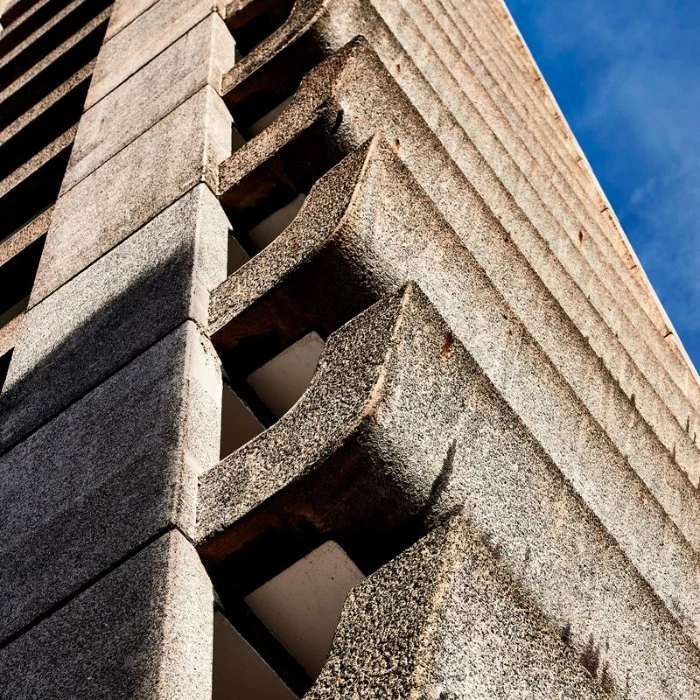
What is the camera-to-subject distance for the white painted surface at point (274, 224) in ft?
15.9

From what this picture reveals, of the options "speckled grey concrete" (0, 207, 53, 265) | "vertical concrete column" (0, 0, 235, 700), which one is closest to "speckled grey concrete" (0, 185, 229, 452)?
"vertical concrete column" (0, 0, 235, 700)

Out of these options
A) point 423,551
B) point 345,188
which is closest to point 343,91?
point 345,188

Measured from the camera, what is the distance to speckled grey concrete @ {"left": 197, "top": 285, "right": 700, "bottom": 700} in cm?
301

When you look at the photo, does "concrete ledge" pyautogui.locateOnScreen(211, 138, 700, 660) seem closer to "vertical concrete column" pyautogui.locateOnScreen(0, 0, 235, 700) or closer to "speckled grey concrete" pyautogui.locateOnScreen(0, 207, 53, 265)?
"vertical concrete column" pyautogui.locateOnScreen(0, 0, 235, 700)

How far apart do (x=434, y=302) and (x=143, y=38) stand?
4.45 meters

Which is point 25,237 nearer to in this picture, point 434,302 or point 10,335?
point 10,335

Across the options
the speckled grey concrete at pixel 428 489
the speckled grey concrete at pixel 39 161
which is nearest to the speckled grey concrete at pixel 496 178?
the speckled grey concrete at pixel 39 161

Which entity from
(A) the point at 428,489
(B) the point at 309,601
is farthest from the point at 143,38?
(A) the point at 428,489

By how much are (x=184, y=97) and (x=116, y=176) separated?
571mm

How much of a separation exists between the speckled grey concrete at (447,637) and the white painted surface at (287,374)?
1.27 meters

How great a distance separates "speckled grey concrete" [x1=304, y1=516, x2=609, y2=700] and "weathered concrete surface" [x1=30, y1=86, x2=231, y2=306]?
2.60m

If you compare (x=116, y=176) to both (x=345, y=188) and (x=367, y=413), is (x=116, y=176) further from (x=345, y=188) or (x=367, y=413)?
(x=367, y=413)

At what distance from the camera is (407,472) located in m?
3.01

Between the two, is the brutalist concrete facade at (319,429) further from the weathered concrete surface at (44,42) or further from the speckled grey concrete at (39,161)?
the weathered concrete surface at (44,42)
